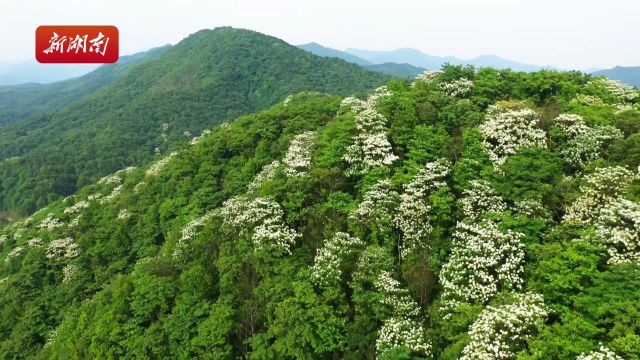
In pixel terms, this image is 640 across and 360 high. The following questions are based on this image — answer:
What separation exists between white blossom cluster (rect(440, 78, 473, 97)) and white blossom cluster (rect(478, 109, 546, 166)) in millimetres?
7333

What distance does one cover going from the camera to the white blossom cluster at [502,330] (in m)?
21.2

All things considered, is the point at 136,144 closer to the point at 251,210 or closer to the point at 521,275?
the point at 251,210

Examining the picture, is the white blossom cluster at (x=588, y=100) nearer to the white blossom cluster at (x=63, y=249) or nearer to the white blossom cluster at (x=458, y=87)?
the white blossom cluster at (x=458, y=87)

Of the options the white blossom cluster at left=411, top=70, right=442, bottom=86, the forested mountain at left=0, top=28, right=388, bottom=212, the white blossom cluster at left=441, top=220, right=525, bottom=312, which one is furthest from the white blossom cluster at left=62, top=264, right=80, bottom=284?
the forested mountain at left=0, top=28, right=388, bottom=212

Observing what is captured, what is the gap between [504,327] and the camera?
71.7 ft

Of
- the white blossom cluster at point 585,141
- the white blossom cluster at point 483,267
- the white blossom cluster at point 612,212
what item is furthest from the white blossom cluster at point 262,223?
the white blossom cluster at point 585,141

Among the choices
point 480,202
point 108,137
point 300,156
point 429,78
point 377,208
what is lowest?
point 108,137

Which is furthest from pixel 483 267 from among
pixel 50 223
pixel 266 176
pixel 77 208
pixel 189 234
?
pixel 50 223

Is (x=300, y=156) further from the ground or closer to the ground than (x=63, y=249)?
further from the ground

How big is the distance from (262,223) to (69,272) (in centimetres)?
2942

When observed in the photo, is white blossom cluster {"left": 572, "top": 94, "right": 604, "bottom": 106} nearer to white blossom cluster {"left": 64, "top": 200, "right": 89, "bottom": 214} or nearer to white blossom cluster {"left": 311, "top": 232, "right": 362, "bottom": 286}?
white blossom cluster {"left": 311, "top": 232, "right": 362, "bottom": 286}

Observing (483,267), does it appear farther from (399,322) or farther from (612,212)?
(612,212)

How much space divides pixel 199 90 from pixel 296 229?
172368 mm

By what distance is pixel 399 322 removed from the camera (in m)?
25.6
